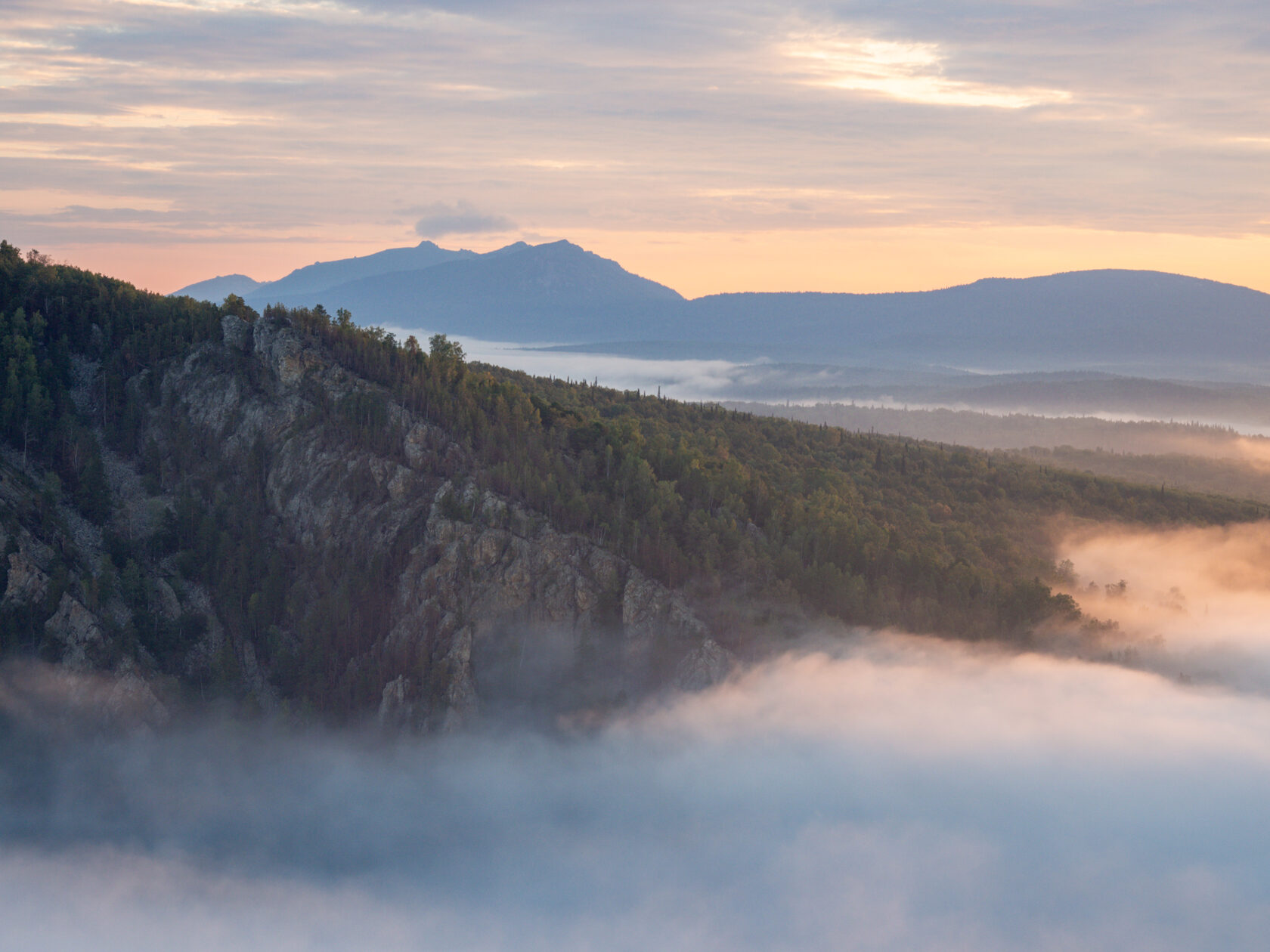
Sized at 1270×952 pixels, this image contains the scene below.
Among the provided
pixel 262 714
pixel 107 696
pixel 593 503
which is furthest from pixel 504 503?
pixel 107 696

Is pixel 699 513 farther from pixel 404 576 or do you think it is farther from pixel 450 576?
pixel 404 576

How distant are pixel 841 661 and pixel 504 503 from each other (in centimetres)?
5345

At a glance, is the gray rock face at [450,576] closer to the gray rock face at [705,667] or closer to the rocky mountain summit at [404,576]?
the rocky mountain summit at [404,576]

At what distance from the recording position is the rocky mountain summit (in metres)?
122

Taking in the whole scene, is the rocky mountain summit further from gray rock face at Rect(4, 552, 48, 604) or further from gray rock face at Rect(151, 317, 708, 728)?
gray rock face at Rect(4, 552, 48, 604)

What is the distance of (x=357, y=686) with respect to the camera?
124125 millimetres

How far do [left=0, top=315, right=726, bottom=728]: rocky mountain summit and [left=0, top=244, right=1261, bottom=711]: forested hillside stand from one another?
31 cm

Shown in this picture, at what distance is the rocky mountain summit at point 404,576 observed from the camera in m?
122

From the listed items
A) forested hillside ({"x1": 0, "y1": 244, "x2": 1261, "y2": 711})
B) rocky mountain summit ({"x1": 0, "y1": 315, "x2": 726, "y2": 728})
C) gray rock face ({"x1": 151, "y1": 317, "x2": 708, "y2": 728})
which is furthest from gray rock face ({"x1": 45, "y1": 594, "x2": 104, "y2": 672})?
gray rock face ({"x1": 151, "y1": 317, "x2": 708, "y2": 728})

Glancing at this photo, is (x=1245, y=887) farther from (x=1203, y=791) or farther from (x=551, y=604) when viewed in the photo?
(x=551, y=604)

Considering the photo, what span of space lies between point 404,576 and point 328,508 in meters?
13.4

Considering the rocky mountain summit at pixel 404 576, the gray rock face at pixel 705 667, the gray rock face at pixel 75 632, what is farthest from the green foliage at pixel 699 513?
the gray rock face at pixel 75 632

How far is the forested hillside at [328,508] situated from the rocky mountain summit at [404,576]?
31 cm

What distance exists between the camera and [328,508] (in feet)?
416
